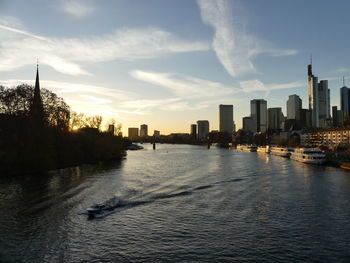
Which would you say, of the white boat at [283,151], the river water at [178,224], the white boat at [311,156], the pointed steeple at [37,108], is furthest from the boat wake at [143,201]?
the white boat at [283,151]

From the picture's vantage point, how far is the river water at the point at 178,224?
26.6m

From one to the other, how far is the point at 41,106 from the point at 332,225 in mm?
74698

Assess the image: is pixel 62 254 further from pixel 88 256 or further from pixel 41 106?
pixel 41 106

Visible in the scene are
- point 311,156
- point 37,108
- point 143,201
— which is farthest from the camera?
point 311,156

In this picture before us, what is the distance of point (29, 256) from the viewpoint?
25.8 metres

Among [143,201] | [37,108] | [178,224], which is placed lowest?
[178,224]

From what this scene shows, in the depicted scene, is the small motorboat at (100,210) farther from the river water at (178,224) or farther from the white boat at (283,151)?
the white boat at (283,151)

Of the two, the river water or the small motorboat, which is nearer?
the river water

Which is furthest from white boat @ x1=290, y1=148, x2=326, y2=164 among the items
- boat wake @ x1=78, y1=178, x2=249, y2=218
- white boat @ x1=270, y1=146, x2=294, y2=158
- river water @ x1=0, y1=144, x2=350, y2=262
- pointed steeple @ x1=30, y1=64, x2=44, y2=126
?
pointed steeple @ x1=30, y1=64, x2=44, y2=126

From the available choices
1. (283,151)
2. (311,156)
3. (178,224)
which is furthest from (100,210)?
(283,151)

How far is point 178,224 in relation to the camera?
1358 inches

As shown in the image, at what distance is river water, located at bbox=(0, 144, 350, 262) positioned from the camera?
1046 inches

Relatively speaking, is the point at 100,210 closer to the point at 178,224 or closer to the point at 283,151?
the point at 178,224

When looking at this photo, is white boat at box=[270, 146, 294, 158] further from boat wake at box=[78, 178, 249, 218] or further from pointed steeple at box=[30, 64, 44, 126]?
pointed steeple at box=[30, 64, 44, 126]
